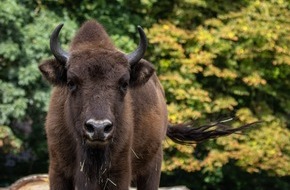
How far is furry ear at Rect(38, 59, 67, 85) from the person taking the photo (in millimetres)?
7203

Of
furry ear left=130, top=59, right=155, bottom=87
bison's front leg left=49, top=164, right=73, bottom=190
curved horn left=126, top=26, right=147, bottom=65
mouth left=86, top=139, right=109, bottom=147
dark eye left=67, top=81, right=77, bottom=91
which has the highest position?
curved horn left=126, top=26, right=147, bottom=65

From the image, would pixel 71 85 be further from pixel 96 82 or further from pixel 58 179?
pixel 58 179

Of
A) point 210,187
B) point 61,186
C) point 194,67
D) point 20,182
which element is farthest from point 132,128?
point 210,187

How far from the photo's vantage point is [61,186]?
289 inches

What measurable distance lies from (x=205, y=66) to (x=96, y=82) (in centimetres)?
802

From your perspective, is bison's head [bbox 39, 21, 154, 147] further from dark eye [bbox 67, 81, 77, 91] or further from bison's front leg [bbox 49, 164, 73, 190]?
bison's front leg [bbox 49, 164, 73, 190]

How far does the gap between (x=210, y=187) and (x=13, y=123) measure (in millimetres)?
4653

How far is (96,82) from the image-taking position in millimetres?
6688

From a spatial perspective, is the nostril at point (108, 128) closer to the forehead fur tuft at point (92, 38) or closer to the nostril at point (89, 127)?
the nostril at point (89, 127)

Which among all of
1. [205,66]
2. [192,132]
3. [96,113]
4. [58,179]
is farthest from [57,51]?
[205,66]

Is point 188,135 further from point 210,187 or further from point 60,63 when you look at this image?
point 210,187

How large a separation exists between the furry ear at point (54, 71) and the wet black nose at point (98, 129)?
0.90 m

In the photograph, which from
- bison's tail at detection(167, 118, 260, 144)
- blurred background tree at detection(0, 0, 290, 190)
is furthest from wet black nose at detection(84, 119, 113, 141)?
blurred background tree at detection(0, 0, 290, 190)

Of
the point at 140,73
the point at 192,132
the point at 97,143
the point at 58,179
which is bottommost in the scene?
the point at 192,132
